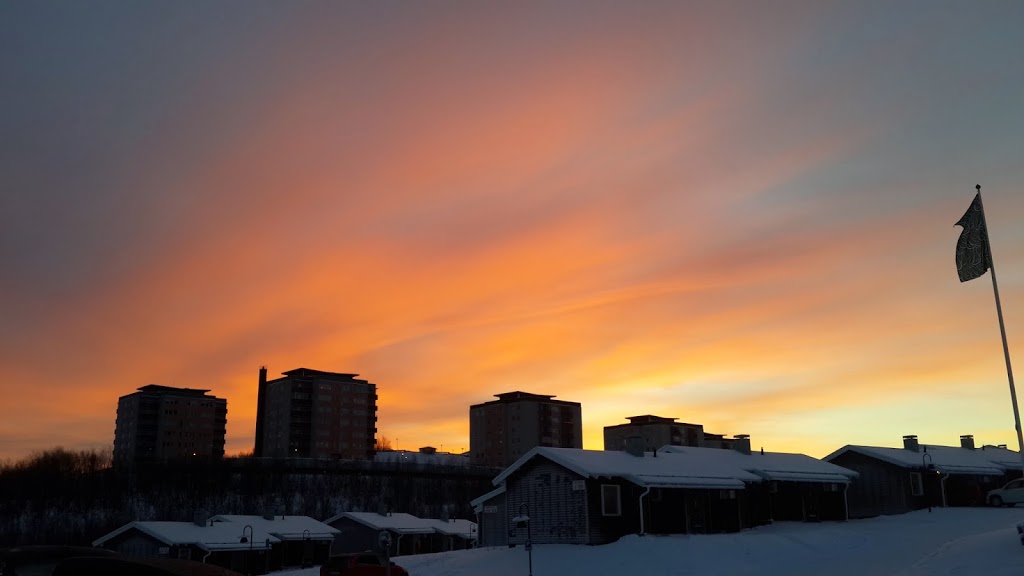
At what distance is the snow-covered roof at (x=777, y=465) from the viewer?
4903 cm

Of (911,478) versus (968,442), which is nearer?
(911,478)

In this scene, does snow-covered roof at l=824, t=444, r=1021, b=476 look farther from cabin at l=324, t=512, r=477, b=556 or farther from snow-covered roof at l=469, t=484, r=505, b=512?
cabin at l=324, t=512, r=477, b=556

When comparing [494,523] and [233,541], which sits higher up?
[494,523]

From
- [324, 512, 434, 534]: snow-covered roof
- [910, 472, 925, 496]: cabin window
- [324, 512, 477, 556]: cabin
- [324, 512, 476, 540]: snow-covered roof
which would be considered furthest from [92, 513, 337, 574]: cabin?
[910, 472, 925, 496]: cabin window

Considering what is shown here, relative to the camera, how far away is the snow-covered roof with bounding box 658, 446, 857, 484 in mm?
49031

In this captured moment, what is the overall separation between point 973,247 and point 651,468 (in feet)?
76.8

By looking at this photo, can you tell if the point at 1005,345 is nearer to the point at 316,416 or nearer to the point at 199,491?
the point at 199,491

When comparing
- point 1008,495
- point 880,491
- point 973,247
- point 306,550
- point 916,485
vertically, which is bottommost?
point 306,550

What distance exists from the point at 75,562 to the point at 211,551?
49515 mm

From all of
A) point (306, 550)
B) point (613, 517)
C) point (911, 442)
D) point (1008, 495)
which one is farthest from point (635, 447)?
point (306, 550)

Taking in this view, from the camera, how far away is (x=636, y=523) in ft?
133

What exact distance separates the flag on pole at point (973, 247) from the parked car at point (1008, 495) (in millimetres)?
36981

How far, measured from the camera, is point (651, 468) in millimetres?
43625

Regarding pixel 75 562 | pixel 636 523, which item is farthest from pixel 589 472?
pixel 75 562
